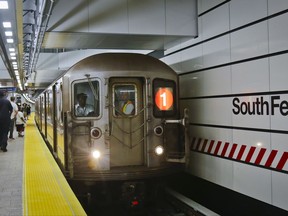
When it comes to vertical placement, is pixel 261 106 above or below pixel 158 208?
above

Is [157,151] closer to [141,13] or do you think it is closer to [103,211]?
[103,211]

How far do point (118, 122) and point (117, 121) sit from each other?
1.0 inches

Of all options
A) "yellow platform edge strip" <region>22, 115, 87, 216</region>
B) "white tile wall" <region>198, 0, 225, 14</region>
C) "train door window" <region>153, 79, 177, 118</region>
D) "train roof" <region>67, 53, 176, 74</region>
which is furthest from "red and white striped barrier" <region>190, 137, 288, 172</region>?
"yellow platform edge strip" <region>22, 115, 87, 216</region>

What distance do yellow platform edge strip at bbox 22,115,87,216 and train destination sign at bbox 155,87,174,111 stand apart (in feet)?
7.05

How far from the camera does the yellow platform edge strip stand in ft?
12.1

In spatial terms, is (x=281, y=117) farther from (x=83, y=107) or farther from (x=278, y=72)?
(x=83, y=107)

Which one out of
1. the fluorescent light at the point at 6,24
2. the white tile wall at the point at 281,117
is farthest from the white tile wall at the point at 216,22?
the fluorescent light at the point at 6,24

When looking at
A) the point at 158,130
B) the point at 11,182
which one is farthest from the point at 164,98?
the point at 11,182

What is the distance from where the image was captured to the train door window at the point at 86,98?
6.02 meters

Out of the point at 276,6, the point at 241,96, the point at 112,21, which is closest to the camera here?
the point at 276,6

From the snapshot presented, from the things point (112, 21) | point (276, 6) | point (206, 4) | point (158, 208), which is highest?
point (206, 4)

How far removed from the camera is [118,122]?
6094mm

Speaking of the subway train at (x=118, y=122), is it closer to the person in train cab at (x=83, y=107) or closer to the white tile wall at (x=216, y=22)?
the person in train cab at (x=83, y=107)

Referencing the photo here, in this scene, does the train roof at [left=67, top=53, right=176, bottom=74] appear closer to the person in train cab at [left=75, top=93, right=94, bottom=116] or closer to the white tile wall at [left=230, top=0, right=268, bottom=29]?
the person in train cab at [left=75, top=93, right=94, bottom=116]
